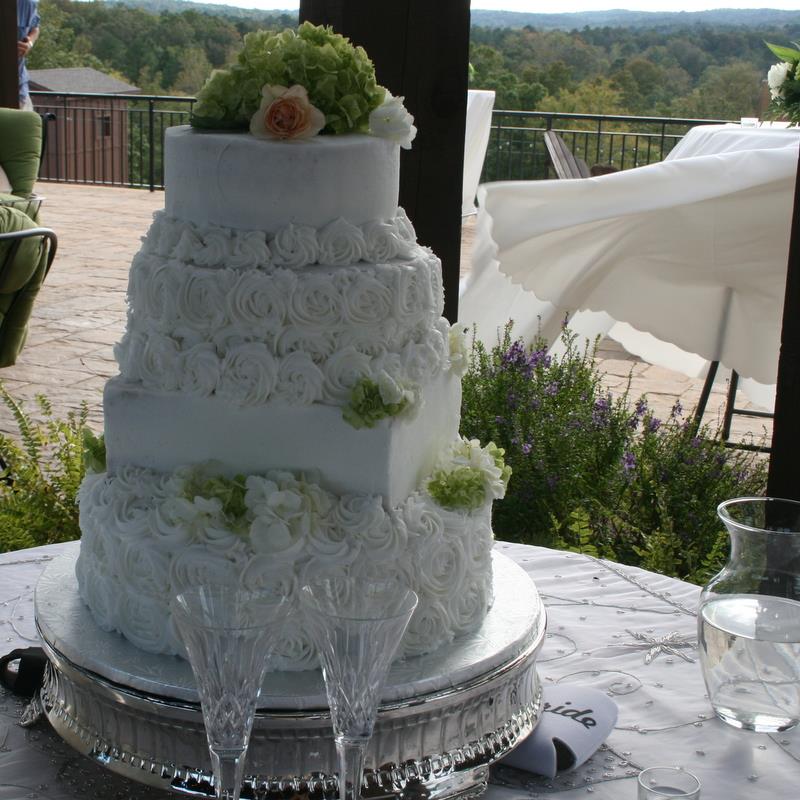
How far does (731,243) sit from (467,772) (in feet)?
10.0

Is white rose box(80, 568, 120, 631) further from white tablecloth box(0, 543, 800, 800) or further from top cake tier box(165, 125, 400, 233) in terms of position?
top cake tier box(165, 125, 400, 233)

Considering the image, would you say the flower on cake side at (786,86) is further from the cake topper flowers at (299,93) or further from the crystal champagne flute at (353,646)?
the crystal champagne flute at (353,646)

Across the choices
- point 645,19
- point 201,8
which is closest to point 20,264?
A: point 201,8

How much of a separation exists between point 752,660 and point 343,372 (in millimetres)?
805

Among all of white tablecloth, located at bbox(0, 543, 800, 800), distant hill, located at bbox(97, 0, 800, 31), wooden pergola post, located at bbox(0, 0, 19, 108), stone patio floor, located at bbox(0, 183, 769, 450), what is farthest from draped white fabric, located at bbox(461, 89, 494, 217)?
distant hill, located at bbox(97, 0, 800, 31)

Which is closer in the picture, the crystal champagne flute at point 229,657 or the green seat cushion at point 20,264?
the crystal champagne flute at point 229,657

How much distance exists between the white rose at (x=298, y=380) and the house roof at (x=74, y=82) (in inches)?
906

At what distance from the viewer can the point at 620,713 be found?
180 cm

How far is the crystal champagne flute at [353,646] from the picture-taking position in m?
1.17

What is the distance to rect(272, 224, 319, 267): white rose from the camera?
1.54 metres

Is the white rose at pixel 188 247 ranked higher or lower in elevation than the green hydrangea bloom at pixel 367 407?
higher

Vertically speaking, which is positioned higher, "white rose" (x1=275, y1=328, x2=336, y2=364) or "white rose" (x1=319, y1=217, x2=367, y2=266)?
"white rose" (x1=319, y1=217, x2=367, y2=266)


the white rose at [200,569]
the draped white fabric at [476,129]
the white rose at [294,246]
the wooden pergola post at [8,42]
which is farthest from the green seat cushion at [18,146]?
the white rose at [200,569]

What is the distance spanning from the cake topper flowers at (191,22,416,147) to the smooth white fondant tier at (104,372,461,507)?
42 cm
